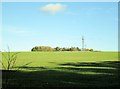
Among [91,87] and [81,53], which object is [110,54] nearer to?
[81,53]

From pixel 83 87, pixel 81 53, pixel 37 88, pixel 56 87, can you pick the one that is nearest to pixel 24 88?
pixel 37 88

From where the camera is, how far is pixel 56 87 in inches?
410

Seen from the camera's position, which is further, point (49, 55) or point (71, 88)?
point (49, 55)

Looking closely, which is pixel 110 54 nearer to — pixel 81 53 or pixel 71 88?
pixel 81 53

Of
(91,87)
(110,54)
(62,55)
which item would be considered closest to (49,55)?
(62,55)

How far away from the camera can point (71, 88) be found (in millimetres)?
10242

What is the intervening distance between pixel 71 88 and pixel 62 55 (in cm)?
2448

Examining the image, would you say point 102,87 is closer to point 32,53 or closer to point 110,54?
point 32,53

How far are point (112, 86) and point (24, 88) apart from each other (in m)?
3.14

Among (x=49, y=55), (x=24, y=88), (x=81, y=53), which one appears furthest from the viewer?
(x=81, y=53)

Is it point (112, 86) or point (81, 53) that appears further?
point (81, 53)

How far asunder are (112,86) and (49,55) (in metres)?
23.6

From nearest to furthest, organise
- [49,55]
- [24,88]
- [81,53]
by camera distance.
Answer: [24,88]
[49,55]
[81,53]

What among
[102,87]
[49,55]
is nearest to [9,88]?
[102,87]
